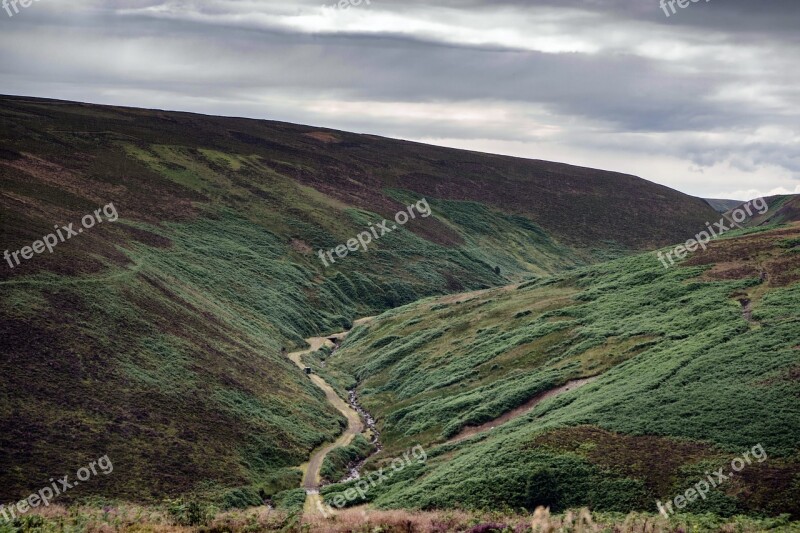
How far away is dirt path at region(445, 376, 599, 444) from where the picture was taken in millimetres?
44688

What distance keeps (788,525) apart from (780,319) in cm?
2009

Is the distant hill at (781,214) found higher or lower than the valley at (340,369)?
higher

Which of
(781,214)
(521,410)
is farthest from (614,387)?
(781,214)

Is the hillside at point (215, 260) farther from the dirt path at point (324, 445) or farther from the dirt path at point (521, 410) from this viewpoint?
the dirt path at point (521, 410)

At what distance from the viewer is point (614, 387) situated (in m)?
40.4

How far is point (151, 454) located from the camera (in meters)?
42.2

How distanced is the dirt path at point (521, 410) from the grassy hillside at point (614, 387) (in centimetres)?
48

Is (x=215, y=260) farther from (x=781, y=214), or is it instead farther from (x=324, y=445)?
(x=781, y=214)

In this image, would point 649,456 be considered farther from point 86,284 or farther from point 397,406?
point 86,284

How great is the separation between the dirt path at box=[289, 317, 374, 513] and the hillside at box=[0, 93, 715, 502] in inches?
42.4

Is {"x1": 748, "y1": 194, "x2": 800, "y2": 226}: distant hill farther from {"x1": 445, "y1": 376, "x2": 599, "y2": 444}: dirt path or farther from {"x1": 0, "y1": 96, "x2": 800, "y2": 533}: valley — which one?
{"x1": 445, "y1": 376, "x2": 599, "y2": 444}: dirt path

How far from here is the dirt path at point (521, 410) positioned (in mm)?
44688

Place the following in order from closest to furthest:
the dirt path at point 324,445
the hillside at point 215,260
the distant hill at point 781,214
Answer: the dirt path at point 324,445
the hillside at point 215,260
the distant hill at point 781,214

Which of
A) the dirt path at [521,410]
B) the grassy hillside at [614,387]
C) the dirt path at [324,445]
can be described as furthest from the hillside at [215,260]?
the dirt path at [521,410]
